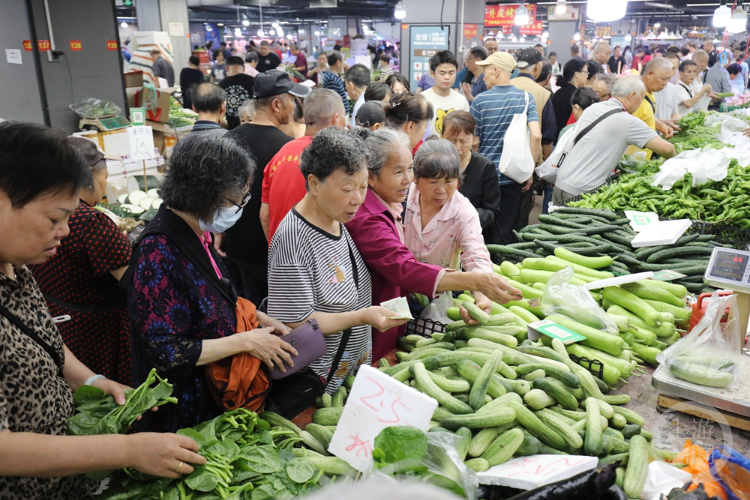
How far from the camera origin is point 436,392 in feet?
7.08

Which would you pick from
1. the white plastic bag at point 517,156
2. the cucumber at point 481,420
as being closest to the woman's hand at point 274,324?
the cucumber at point 481,420

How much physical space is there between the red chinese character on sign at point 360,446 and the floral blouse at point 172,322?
622mm

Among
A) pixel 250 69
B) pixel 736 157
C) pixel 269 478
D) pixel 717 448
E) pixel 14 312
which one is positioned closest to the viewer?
pixel 14 312

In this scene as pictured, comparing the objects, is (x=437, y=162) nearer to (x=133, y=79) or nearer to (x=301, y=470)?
(x=301, y=470)

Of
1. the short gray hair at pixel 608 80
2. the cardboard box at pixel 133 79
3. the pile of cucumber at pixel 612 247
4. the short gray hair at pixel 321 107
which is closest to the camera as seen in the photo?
the pile of cucumber at pixel 612 247

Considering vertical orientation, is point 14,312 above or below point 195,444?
above

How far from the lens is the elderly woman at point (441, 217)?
3182 millimetres

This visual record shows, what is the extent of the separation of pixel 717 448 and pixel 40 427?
7.04 ft

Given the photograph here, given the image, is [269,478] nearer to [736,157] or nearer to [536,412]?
[536,412]

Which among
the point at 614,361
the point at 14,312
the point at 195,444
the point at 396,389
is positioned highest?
the point at 14,312

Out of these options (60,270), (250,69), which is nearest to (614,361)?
(60,270)

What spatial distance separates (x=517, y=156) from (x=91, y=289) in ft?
13.9

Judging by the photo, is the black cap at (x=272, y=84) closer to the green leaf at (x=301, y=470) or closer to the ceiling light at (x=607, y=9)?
the green leaf at (x=301, y=470)

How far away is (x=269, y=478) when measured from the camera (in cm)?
173
